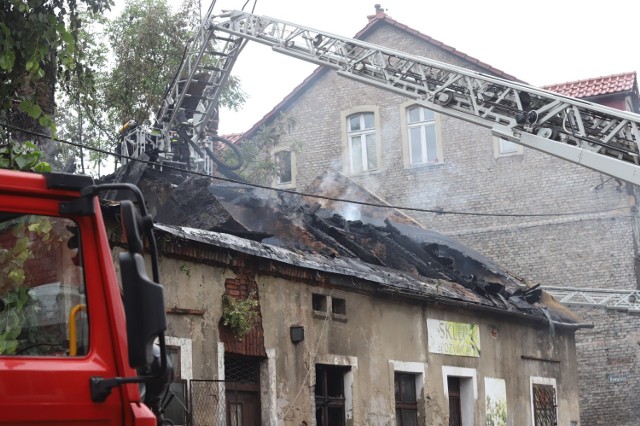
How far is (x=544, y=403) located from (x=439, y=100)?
24.5 ft

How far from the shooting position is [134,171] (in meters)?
18.4

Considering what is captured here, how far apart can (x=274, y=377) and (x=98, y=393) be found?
932 cm

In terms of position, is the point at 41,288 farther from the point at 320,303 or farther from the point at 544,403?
the point at 544,403

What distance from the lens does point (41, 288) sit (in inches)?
165

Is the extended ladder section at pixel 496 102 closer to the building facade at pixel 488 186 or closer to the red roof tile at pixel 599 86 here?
the building facade at pixel 488 186

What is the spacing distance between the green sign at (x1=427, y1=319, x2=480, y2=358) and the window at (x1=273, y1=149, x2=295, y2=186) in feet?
43.5

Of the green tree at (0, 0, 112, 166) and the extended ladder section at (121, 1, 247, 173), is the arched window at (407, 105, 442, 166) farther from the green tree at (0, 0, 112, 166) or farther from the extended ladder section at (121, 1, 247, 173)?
Answer: the green tree at (0, 0, 112, 166)

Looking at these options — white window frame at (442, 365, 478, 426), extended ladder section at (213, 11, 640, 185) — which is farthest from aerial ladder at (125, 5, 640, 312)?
white window frame at (442, 365, 478, 426)

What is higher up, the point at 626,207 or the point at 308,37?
the point at 308,37

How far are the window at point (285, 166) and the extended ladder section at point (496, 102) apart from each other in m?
10.3

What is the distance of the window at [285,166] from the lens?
30547 millimetres

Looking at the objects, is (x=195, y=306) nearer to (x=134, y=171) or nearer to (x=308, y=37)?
(x=134, y=171)

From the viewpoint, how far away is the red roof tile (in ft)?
86.9

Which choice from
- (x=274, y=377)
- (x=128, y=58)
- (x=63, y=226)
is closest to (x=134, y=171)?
(x=274, y=377)
